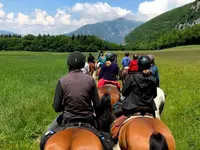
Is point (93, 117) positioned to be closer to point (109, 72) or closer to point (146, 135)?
point (146, 135)

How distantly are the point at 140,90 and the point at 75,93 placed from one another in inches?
69.9

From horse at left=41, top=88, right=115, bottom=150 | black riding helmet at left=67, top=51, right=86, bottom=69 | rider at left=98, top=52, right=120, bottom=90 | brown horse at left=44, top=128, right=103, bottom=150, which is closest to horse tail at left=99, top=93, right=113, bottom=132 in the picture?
rider at left=98, top=52, right=120, bottom=90

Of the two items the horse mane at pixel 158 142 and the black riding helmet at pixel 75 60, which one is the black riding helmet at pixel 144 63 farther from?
the horse mane at pixel 158 142

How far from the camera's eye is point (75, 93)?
5633 mm

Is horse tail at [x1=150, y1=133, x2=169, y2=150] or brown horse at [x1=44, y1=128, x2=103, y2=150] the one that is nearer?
brown horse at [x1=44, y1=128, x2=103, y2=150]

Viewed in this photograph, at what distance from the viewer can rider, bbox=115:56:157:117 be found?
22.2 ft

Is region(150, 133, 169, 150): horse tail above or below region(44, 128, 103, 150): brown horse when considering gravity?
below

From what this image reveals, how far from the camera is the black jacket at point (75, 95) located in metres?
5.65

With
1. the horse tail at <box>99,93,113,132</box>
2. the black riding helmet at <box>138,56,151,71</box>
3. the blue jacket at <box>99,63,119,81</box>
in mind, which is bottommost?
the horse tail at <box>99,93,113,132</box>

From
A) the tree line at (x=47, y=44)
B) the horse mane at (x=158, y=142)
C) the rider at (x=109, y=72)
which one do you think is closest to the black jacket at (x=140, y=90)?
the horse mane at (x=158, y=142)

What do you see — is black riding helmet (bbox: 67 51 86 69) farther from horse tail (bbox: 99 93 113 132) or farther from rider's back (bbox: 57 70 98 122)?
horse tail (bbox: 99 93 113 132)

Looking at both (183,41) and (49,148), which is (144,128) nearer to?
(49,148)

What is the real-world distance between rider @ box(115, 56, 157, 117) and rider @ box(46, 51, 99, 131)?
1335 mm

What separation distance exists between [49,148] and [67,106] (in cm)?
98
